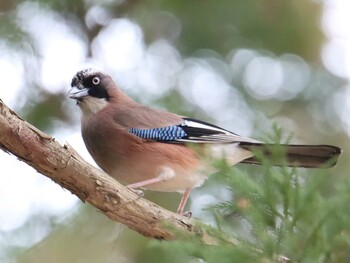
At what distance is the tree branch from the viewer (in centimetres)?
299

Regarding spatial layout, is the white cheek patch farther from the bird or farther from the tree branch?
the tree branch

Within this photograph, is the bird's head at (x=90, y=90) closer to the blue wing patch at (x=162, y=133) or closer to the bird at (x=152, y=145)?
the bird at (x=152, y=145)

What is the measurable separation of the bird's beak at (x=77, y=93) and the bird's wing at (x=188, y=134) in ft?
1.22

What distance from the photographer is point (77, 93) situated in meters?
4.45

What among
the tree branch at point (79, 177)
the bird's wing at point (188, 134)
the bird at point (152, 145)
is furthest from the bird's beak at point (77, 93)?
the tree branch at point (79, 177)

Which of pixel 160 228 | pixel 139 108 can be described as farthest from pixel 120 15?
pixel 160 228

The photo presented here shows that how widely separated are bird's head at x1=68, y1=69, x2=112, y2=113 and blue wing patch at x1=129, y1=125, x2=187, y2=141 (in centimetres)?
33

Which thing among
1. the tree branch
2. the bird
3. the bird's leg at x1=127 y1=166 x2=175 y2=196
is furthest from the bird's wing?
the tree branch

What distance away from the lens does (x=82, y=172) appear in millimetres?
3125

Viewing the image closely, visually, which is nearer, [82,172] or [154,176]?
[82,172]

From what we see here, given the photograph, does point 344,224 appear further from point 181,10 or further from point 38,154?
point 181,10

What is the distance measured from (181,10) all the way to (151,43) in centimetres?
30

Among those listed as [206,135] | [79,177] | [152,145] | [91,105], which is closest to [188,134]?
[206,135]

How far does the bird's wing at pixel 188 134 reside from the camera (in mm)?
4295
